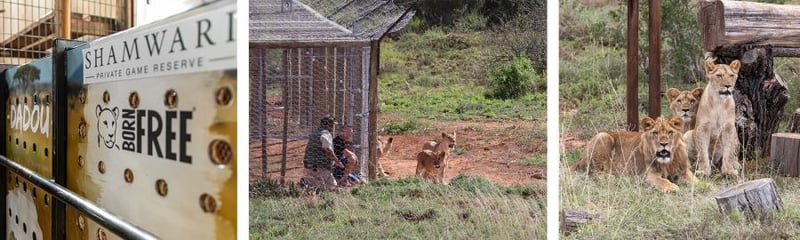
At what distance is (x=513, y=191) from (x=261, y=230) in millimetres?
942

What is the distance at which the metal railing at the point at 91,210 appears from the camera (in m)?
0.96

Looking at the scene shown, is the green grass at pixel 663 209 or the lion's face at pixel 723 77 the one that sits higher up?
the lion's face at pixel 723 77

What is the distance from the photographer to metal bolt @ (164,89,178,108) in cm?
88

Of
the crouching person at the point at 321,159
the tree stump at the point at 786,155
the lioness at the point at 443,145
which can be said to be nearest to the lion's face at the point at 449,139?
the lioness at the point at 443,145

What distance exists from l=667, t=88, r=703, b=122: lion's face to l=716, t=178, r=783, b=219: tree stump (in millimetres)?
269

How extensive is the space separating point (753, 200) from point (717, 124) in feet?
0.86

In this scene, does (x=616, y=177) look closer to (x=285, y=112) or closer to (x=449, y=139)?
(x=449, y=139)

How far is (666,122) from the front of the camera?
2260mm

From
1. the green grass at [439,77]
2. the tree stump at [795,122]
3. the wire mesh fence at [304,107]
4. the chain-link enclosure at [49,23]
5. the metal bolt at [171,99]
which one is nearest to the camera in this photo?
the metal bolt at [171,99]

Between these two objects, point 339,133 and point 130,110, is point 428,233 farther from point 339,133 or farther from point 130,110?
point 130,110

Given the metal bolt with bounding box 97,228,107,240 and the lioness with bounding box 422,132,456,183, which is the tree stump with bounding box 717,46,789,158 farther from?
the metal bolt with bounding box 97,228,107,240

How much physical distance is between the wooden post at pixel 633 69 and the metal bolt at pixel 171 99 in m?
1.71

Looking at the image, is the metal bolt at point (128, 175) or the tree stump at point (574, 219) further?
the tree stump at point (574, 219)

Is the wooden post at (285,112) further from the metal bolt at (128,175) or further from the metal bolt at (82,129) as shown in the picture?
the metal bolt at (128,175)
